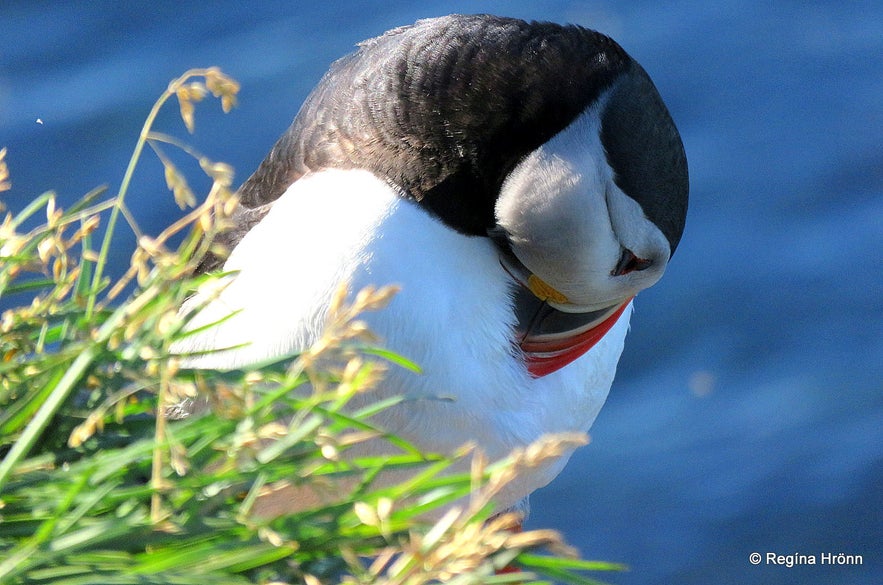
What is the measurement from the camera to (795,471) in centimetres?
332

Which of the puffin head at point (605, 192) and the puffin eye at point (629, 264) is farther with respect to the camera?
the puffin eye at point (629, 264)

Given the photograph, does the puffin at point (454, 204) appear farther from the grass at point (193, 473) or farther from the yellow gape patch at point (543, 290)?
the grass at point (193, 473)

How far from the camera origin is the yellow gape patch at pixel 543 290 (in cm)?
231

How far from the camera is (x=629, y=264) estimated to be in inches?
88.4

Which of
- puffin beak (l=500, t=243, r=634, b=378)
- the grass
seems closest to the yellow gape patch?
puffin beak (l=500, t=243, r=634, b=378)

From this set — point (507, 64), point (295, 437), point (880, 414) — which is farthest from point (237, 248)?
point (880, 414)

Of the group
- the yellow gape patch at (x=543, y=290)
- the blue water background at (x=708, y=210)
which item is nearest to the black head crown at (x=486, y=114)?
the yellow gape patch at (x=543, y=290)

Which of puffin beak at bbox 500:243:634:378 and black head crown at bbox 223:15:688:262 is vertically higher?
black head crown at bbox 223:15:688:262

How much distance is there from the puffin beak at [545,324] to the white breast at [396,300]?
0.04 meters

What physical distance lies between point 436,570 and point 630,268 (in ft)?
4.04

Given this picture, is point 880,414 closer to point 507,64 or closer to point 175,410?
point 507,64

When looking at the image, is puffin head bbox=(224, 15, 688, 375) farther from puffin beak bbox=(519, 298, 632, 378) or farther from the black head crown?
puffin beak bbox=(519, 298, 632, 378)

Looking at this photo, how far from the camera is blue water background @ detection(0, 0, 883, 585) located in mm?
3244

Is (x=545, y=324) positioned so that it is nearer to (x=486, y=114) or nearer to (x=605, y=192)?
(x=605, y=192)
